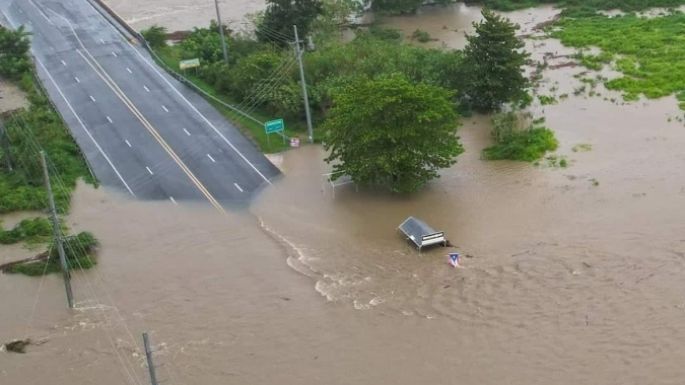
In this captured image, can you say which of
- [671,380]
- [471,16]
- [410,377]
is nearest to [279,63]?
[471,16]

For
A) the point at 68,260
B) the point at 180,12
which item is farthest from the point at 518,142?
the point at 180,12

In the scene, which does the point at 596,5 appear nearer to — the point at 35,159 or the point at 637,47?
the point at 637,47

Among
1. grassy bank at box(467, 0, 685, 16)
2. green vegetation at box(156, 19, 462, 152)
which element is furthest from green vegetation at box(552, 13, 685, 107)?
green vegetation at box(156, 19, 462, 152)

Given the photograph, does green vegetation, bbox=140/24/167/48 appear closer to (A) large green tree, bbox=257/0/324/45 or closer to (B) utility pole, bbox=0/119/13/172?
(A) large green tree, bbox=257/0/324/45

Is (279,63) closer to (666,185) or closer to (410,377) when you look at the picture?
(666,185)

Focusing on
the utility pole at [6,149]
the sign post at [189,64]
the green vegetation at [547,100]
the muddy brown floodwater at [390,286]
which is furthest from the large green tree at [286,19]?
the utility pole at [6,149]

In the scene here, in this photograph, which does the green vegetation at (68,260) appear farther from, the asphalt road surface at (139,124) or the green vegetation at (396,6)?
the green vegetation at (396,6)
